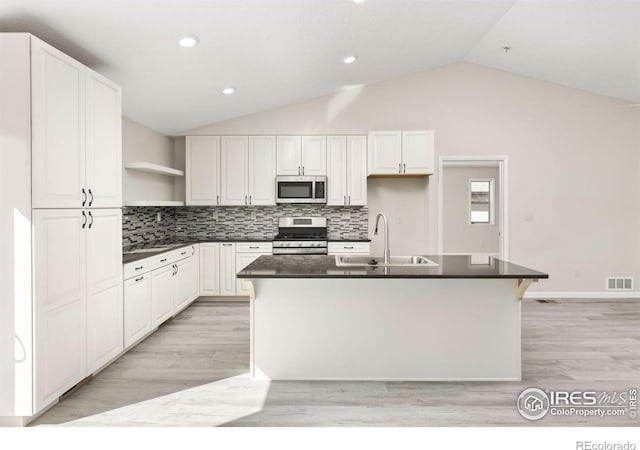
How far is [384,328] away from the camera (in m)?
3.04

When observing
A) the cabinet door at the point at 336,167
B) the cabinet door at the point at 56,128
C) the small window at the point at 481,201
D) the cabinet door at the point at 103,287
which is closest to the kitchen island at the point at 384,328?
the cabinet door at the point at 103,287

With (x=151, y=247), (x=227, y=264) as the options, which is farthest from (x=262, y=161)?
(x=151, y=247)

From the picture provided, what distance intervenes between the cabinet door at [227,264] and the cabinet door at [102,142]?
2.33 m

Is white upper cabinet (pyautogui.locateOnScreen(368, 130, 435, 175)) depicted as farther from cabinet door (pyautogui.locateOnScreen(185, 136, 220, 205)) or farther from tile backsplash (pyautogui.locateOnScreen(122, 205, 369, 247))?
cabinet door (pyautogui.locateOnScreen(185, 136, 220, 205))

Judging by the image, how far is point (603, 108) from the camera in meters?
5.84

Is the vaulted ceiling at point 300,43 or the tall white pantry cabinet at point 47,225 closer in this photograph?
the tall white pantry cabinet at point 47,225

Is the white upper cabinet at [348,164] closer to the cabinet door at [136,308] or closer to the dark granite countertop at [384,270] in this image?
the dark granite countertop at [384,270]

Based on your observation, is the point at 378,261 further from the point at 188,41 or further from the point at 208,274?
the point at 208,274

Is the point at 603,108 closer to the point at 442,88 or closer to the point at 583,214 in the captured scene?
the point at 583,214

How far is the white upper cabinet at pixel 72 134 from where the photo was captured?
2.44 m

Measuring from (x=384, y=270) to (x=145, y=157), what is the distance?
147 inches

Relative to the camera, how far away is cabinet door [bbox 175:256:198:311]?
190 inches

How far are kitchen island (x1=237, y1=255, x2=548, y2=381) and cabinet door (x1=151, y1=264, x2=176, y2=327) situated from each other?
5.20 feet

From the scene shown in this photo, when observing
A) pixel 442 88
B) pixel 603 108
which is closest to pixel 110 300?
pixel 442 88
